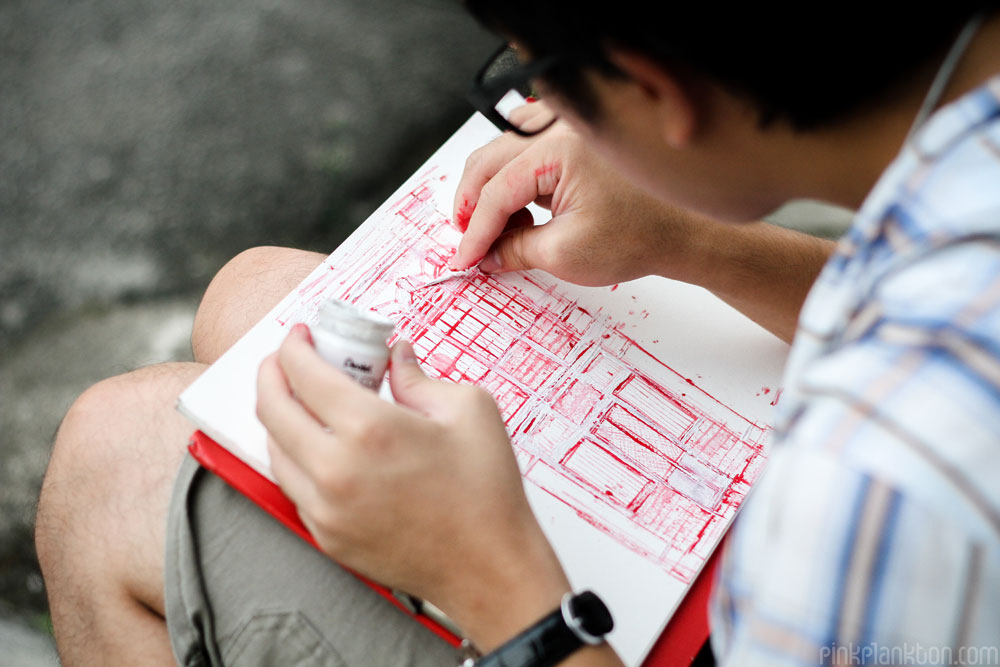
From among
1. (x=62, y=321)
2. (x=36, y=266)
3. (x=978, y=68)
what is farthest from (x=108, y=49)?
(x=978, y=68)

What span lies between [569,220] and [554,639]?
0.49m

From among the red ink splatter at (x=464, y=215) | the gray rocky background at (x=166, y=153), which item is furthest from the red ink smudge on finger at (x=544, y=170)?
the gray rocky background at (x=166, y=153)

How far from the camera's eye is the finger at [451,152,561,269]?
36.5 inches

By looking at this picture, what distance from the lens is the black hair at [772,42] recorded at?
0.52 m

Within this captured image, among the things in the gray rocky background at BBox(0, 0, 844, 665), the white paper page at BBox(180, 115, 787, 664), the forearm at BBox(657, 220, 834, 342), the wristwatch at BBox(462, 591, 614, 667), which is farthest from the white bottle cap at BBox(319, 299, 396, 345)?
the gray rocky background at BBox(0, 0, 844, 665)

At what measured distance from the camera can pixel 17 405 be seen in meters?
1.51

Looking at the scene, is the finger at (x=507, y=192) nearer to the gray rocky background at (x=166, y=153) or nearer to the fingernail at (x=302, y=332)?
the fingernail at (x=302, y=332)

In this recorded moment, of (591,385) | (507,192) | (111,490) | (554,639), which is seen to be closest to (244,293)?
(111,490)

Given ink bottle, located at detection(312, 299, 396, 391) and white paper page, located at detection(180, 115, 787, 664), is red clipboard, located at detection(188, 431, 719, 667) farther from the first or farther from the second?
ink bottle, located at detection(312, 299, 396, 391)

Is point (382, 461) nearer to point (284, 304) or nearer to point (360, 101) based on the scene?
point (284, 304)

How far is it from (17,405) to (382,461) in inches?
48.3

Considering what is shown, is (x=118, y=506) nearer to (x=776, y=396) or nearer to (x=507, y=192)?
(x=507, y=192)

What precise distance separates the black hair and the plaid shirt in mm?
70

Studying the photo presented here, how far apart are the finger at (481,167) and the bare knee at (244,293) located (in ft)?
0.81
